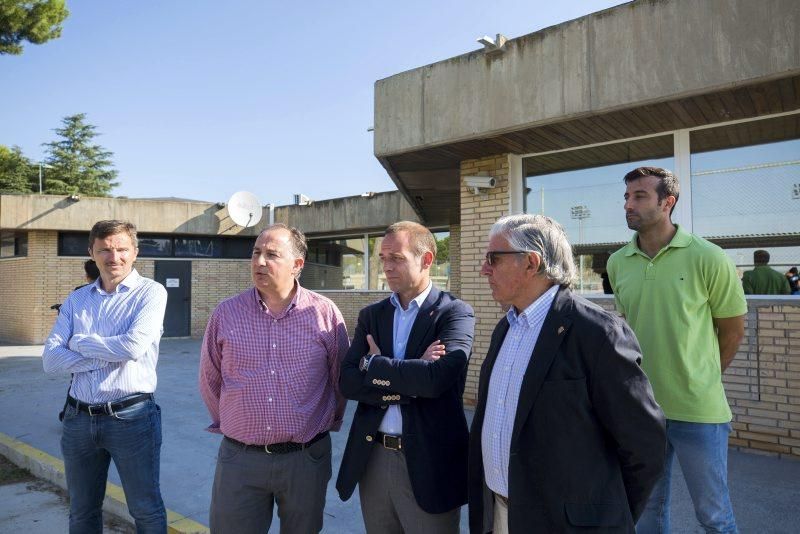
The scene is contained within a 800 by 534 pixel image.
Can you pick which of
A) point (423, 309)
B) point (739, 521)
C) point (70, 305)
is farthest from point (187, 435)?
point (739, 521)

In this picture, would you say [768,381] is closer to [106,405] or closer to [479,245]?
[479,245]

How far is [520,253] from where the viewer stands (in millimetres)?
1825

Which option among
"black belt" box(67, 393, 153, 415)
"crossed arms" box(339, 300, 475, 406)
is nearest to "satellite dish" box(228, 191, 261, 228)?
"black belt" box(67, 393, 153, 415)

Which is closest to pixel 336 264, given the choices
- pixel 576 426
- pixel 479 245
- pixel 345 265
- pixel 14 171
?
pixel 345 265

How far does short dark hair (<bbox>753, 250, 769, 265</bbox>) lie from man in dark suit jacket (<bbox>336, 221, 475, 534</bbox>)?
13.8ft

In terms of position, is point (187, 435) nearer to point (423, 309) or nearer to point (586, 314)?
point (423, 309)

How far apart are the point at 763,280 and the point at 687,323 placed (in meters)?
3.35

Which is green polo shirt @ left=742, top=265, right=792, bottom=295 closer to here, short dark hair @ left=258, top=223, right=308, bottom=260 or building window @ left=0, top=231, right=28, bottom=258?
short dark hair @ left=258, top=223, right=308, bottom=260

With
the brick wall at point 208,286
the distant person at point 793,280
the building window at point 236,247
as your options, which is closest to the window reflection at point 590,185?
the distant person at point 793,280

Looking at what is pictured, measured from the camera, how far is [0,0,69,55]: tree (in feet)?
33.8

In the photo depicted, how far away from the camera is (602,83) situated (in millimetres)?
4836

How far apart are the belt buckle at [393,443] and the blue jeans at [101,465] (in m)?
1.54

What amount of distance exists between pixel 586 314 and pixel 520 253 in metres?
0.30

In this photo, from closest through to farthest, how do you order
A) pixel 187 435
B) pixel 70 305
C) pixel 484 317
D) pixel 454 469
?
pixel 454 469, pixel 70 305, pixel 187 435, pixel 484 317
